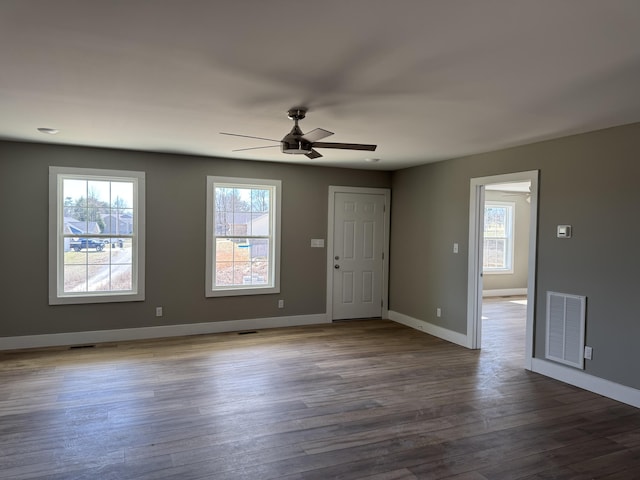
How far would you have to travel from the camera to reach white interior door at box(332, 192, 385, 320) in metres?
7.04

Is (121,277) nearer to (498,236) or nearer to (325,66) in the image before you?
(325,66)

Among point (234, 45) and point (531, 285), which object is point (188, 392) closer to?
point (234, 45)

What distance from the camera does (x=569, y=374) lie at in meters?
4.37

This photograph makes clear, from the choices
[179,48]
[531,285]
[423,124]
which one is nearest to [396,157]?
[423,124]

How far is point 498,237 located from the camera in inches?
401

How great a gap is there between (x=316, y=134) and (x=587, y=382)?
3.40 m

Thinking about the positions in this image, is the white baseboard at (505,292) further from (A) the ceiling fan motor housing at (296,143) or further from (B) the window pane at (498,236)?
(A) the ceiling fan motor housing at (296,143)

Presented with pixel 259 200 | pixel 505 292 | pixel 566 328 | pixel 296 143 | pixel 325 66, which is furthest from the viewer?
pixel 505 292

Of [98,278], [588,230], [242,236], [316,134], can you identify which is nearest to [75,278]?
[98,278]

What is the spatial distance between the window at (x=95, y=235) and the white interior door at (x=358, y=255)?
2879 millimetres

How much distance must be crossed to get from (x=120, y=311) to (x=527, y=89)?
5.10 m

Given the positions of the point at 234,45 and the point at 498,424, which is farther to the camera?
the point at 498,424

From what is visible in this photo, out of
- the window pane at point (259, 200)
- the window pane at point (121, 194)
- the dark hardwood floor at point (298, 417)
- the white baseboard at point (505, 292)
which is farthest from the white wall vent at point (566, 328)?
the white baseboard at point (505, 292)

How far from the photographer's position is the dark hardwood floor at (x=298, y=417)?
110 inches
